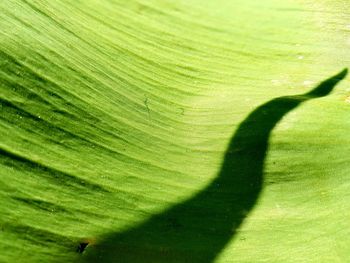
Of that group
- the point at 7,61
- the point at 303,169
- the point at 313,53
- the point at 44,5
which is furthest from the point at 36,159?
the point at 313,53

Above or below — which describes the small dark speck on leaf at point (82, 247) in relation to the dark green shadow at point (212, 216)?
above

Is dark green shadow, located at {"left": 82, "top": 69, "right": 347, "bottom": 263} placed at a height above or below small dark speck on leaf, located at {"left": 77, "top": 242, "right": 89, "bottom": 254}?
below

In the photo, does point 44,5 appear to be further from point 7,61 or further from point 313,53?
point 313,53

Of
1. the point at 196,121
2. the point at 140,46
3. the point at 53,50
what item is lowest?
the point at 196,121

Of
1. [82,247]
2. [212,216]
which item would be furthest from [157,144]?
[82,247]

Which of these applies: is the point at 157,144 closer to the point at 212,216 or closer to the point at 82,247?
the point at 212,216

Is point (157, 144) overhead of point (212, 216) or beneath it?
overhead

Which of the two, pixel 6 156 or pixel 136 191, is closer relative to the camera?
pixel 6 156

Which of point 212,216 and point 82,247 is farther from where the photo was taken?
point 212,216
